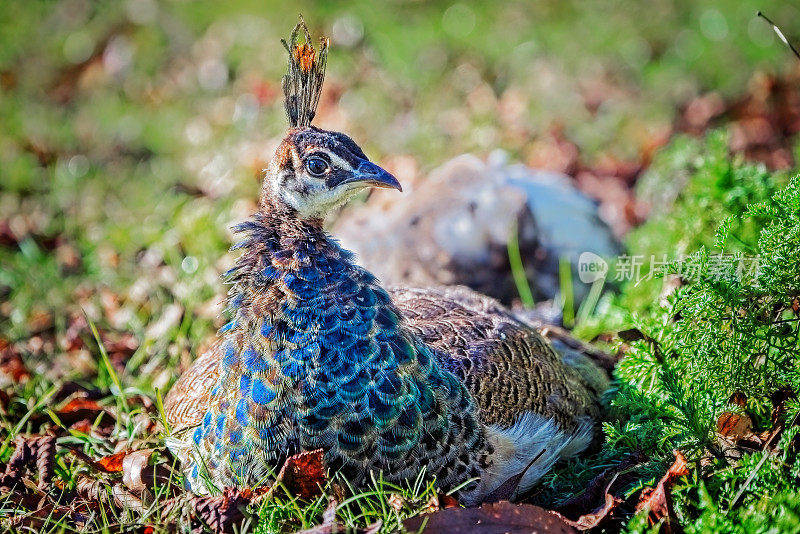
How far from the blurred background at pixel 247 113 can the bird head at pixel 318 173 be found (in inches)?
55.8

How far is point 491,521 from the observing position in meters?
2.47

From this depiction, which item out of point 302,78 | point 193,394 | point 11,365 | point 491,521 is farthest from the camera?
point 11,365

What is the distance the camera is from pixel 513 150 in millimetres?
5844

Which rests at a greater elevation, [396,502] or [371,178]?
[371,178]

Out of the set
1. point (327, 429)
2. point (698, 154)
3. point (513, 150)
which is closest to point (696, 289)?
point (327, 429)

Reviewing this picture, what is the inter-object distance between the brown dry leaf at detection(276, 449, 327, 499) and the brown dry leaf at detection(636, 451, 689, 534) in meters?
0.93

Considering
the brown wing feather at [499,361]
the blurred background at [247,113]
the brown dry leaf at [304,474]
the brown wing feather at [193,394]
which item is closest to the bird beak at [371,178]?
the brown wing feather at [499,361]

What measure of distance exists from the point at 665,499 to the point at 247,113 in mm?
4923

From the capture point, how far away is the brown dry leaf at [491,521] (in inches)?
96.7

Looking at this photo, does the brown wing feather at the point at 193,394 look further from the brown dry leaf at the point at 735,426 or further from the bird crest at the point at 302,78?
the brown dry leaf at the point at 735,426

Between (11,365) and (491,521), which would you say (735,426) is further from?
(11,365)

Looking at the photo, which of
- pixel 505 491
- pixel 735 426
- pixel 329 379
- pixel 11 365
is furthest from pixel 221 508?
pixel 11 365

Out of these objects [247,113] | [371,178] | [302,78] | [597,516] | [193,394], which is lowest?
[597,516]

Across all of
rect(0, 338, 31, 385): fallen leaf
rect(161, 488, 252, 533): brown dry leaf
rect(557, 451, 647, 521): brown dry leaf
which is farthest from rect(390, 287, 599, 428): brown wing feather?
rect(0, 338, 31, 385): fallen leaf
